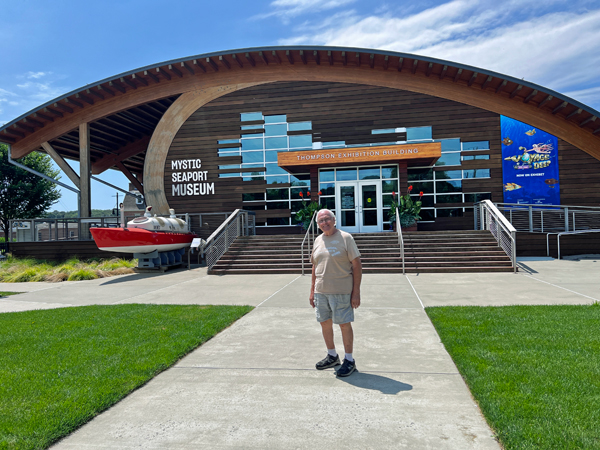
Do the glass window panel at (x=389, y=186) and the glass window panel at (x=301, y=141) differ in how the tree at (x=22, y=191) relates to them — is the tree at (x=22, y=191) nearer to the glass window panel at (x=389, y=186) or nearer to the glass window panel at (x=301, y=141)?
the glass window panel at (x=301, y=141)

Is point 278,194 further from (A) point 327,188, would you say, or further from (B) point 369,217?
(B) point 369,217

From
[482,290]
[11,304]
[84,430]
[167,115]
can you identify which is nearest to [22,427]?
[84,430]

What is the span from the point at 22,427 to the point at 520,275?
1119 centimetres

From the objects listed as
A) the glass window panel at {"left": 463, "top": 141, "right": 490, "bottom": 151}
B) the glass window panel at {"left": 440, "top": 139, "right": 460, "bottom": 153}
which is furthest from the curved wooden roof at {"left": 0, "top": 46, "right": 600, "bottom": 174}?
the glass window panel at {"left": 440, "top": 139, "right": 460, "bottom": 153}

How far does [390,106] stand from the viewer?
1892 cm

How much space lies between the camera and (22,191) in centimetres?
3591

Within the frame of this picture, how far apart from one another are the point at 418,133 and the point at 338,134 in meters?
3.48

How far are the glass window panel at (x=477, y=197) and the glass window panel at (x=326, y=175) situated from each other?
5.81m

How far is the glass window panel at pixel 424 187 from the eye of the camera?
18719mm

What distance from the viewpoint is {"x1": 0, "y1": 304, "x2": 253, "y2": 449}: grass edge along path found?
3301mm

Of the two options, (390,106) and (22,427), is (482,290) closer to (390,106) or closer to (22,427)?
(22,427)

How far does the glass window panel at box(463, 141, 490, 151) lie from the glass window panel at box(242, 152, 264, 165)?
9.00 meters

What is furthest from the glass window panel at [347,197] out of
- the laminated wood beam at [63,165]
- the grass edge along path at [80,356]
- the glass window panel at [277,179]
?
the laminated wood beam at [63,165]

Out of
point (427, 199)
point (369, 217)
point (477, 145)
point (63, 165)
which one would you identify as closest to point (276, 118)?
point (369, 217)
